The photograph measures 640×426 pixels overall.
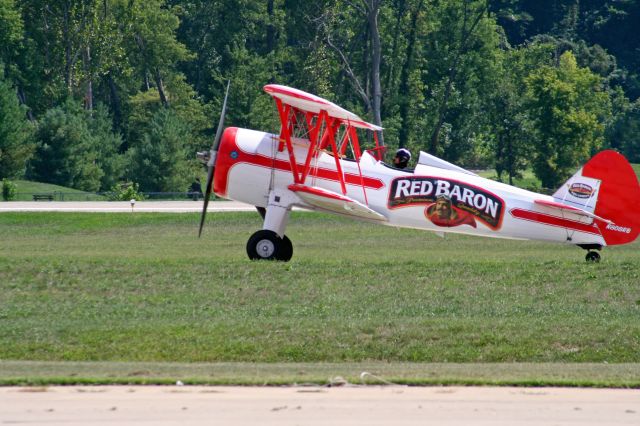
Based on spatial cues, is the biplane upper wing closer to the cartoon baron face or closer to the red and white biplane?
the red and white biplane

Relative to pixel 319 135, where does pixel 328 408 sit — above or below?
below

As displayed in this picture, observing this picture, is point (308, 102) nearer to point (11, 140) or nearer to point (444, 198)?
point (444, 198)

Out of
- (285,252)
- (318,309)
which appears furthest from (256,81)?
(318,309)

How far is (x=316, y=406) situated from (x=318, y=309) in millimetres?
6965

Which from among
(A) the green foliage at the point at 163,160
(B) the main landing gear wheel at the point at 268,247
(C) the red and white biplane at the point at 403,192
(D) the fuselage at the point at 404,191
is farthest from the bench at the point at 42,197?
(B) the main landing gear wheel at the point at 268,247

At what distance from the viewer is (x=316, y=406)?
1250cm

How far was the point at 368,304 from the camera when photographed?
20.0 metres

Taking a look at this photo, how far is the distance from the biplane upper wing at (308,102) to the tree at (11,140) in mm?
40551

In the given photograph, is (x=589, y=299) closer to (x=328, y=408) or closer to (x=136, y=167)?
(x=328, y=408)

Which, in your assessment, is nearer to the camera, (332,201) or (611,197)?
(332,201)

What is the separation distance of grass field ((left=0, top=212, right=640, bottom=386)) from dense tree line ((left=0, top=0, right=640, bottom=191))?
128 feet

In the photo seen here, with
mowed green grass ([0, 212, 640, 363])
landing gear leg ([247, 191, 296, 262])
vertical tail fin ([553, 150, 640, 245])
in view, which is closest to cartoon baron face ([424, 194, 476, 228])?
mowed green grass ([0, 212, 640, 363])

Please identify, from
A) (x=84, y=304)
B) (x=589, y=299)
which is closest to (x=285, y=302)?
(x=84, y=304)

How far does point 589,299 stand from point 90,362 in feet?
27.2
